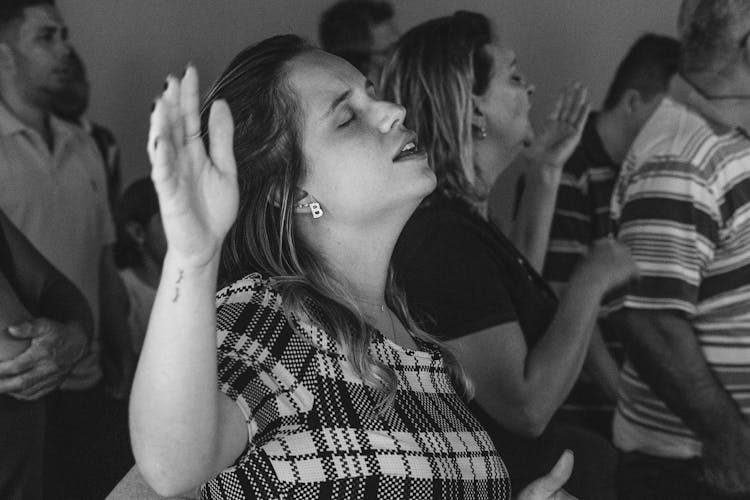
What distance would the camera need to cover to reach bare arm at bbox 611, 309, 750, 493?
187 centimetres

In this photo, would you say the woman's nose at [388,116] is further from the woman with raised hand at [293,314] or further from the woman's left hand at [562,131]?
the woman's left hand at [562,131]

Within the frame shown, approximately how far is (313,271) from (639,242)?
2.80 ft

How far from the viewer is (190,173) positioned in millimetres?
→ 966

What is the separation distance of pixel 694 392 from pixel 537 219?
30.6 inches

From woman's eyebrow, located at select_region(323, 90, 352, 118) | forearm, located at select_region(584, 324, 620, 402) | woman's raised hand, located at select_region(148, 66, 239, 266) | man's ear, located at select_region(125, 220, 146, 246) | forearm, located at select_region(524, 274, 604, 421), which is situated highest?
woman's raised hand, located at select_region(148, 66, 239, 266)

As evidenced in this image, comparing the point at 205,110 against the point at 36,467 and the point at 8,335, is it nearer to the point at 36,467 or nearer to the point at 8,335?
the point at 8,335

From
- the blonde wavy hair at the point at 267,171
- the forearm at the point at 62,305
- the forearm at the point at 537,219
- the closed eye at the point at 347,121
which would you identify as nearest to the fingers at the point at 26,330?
the forearm at the point at 62,305

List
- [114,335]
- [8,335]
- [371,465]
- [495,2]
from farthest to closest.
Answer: [495,2] < [114,335] < [8,335] < [371,465]

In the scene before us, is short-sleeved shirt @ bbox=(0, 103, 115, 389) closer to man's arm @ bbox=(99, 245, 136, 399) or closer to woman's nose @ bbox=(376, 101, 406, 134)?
man's arm @ bbox=(99, 245, 136, 399)

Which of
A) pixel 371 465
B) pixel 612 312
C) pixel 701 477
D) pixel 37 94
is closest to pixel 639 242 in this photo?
pixel 612 312

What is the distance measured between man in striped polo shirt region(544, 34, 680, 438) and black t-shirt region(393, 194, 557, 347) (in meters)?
1.00

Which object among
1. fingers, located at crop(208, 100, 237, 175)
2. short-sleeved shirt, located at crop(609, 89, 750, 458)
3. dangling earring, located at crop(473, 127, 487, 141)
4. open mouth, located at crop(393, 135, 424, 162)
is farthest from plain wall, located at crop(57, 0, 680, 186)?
fingers, located at crop(208, 100, 237, 175)

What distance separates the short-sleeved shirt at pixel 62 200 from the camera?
278 cm

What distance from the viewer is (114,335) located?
3.23 meters
